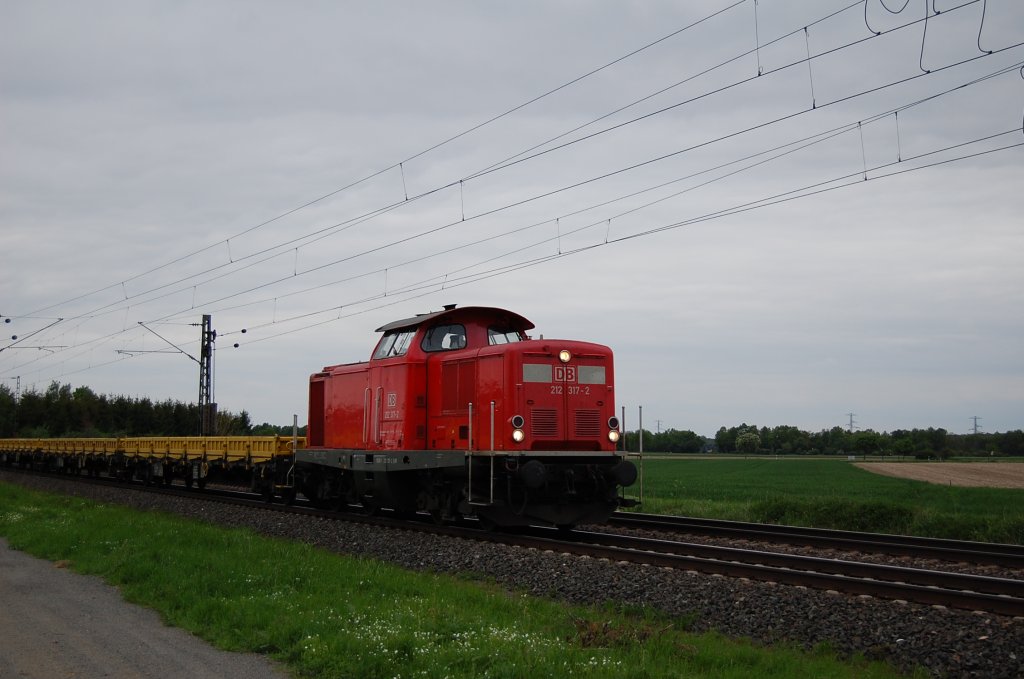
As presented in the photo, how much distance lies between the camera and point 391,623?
7496mm

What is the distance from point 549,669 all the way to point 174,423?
58963mm

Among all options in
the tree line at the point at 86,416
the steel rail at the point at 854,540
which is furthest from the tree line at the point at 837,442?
the steel rail at the point at 854,540

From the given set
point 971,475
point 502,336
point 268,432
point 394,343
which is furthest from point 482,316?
point 971,475

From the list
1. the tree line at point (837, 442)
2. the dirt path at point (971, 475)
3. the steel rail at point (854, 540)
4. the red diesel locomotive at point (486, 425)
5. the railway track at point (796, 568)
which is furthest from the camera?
the tree line at point (837, 442)

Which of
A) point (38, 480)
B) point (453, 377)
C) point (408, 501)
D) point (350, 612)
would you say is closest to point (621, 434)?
point (453, 377)

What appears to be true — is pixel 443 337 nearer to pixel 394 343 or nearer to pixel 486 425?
pixel 394 343

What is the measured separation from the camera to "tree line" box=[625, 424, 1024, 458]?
107 m

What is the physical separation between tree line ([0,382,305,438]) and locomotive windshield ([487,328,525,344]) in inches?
1797

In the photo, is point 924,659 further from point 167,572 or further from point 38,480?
point 38,480

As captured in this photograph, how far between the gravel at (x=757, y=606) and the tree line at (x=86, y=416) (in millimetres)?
48797

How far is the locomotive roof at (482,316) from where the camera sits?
15016mm

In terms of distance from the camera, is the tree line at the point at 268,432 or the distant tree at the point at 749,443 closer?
the tree line at the point at 268,432

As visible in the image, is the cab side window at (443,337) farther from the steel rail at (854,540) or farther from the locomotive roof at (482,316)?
the steel rail at (854,540)

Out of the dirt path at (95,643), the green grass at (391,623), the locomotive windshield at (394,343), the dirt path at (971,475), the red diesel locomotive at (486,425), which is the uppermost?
the locomotive windshield at (394,343)
